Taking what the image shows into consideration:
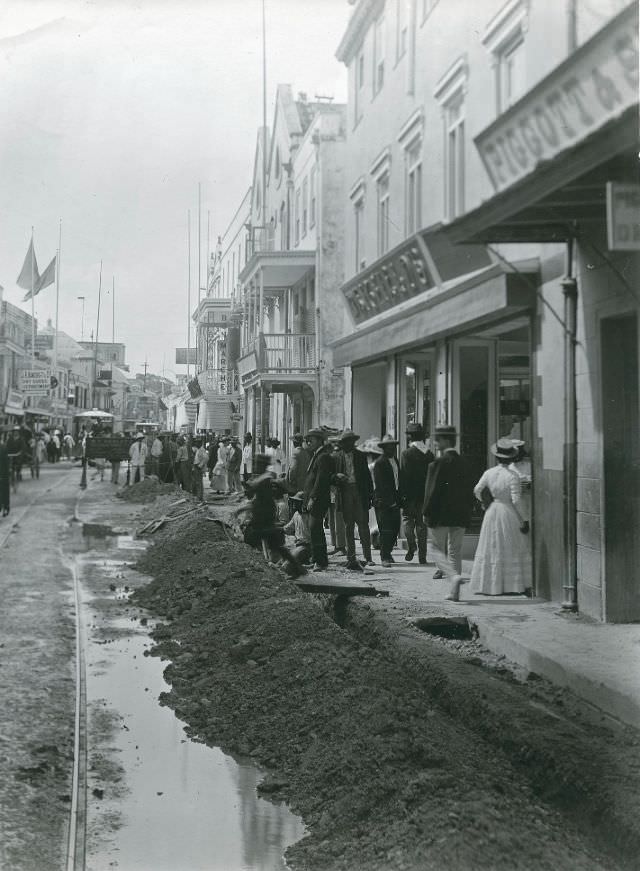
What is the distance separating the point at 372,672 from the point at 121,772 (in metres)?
2.11

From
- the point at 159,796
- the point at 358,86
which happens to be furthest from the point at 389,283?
the point at 159,796

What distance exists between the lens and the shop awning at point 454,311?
33.2 ft

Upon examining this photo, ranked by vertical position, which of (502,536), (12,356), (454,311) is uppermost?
(12,356)

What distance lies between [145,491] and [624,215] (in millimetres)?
21652

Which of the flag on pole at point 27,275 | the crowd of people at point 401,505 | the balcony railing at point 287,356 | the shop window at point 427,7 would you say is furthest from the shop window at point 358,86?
the flag on pole at point 27,275

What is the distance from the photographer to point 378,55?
17.5 metres

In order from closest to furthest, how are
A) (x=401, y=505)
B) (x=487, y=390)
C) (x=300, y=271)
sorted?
1. (x=401, y=505)
2. (x=487, y=390)
3. (x=300, y=271)

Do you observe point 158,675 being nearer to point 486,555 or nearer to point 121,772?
point 121,772

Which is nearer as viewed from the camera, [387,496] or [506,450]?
[506,450]

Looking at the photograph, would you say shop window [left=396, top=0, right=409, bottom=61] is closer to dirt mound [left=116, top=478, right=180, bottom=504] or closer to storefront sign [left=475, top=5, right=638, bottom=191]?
storefront sign [left=475, top=5, right=638, bottom=191]

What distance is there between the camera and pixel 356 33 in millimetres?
18734

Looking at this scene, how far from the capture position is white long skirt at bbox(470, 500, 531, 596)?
9734 mm

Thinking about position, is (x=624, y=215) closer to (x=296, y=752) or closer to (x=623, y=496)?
(x=623, y=496)

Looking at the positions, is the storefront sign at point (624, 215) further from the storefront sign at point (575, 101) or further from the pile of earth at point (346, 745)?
the pile of earth at point (346, 745)
